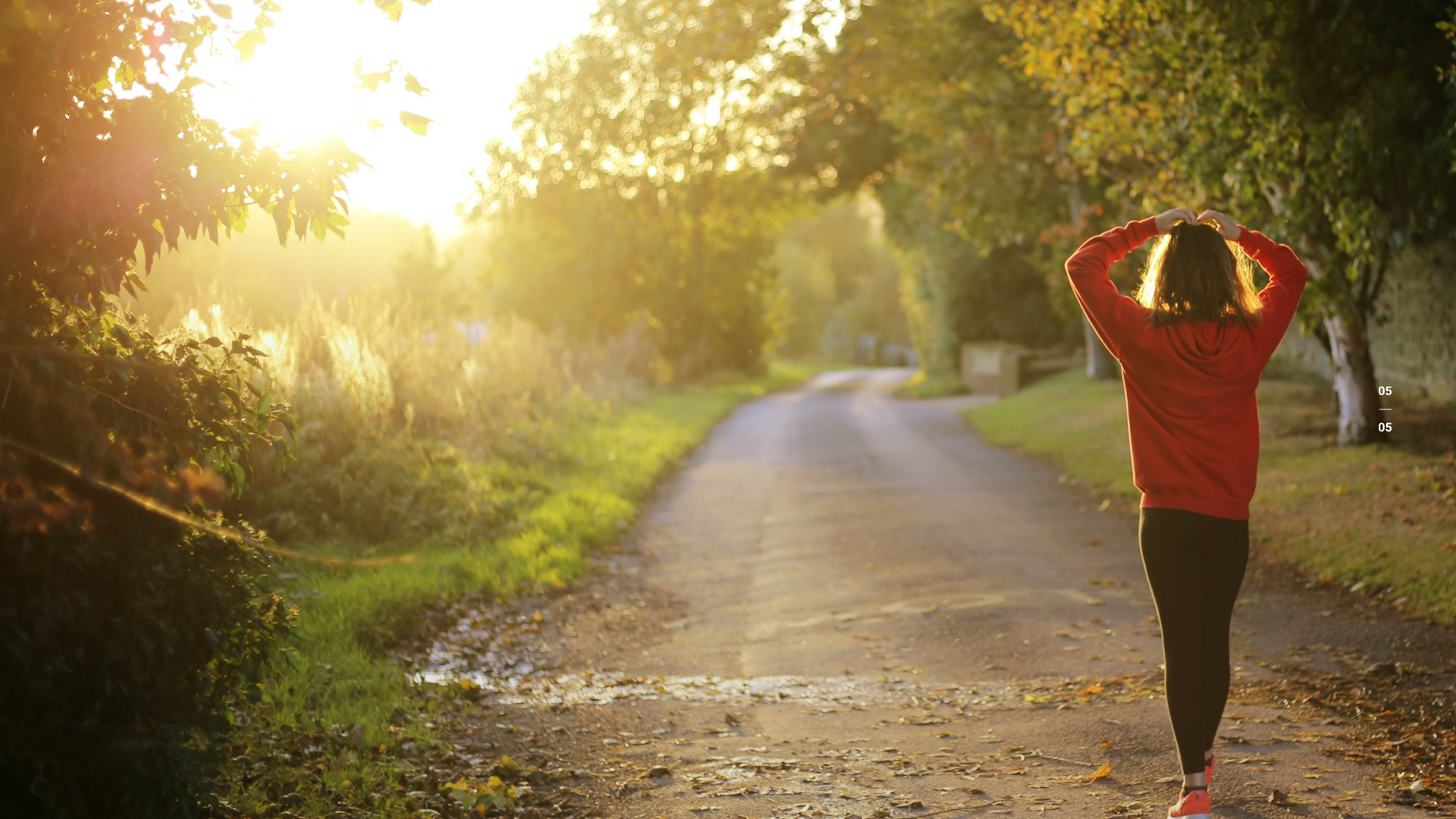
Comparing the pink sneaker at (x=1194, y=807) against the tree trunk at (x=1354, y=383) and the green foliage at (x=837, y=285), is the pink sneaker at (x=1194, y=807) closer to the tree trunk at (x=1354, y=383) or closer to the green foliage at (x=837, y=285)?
the tree trunk at (x=1354, y=383)

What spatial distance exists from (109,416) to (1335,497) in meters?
10.3

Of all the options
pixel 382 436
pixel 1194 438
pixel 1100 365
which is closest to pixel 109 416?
pixel 1194 438

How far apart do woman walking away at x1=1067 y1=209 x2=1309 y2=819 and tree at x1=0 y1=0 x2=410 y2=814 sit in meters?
2.83

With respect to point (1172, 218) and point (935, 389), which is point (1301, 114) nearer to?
point (1172, 218)

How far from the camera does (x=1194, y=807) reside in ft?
12.8

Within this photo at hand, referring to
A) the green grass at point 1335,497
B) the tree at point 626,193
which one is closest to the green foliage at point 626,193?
the tree at point 626,193

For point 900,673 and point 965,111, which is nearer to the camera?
point 900,673

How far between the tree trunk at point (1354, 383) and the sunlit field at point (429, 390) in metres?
0.04

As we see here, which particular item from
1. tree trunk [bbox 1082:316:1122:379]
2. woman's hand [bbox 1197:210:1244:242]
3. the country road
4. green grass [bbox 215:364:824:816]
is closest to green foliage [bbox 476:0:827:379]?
tree trunk [bbox 1082:316:1122:379]

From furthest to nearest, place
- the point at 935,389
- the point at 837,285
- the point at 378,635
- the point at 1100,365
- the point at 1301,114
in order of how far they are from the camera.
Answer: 1. the point at 837,285
2. the point at 935,389
3. the point at 1100,365
4. the point at 1301,114
5. the point at 378,635

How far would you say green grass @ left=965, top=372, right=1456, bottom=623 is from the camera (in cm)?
784

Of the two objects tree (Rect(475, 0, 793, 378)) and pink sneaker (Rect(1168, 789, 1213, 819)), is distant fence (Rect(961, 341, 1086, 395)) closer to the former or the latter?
tree (Rect(475, 0, 793, 378))

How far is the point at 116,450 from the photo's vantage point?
3361 mm

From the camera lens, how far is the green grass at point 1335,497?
7.84 metres
